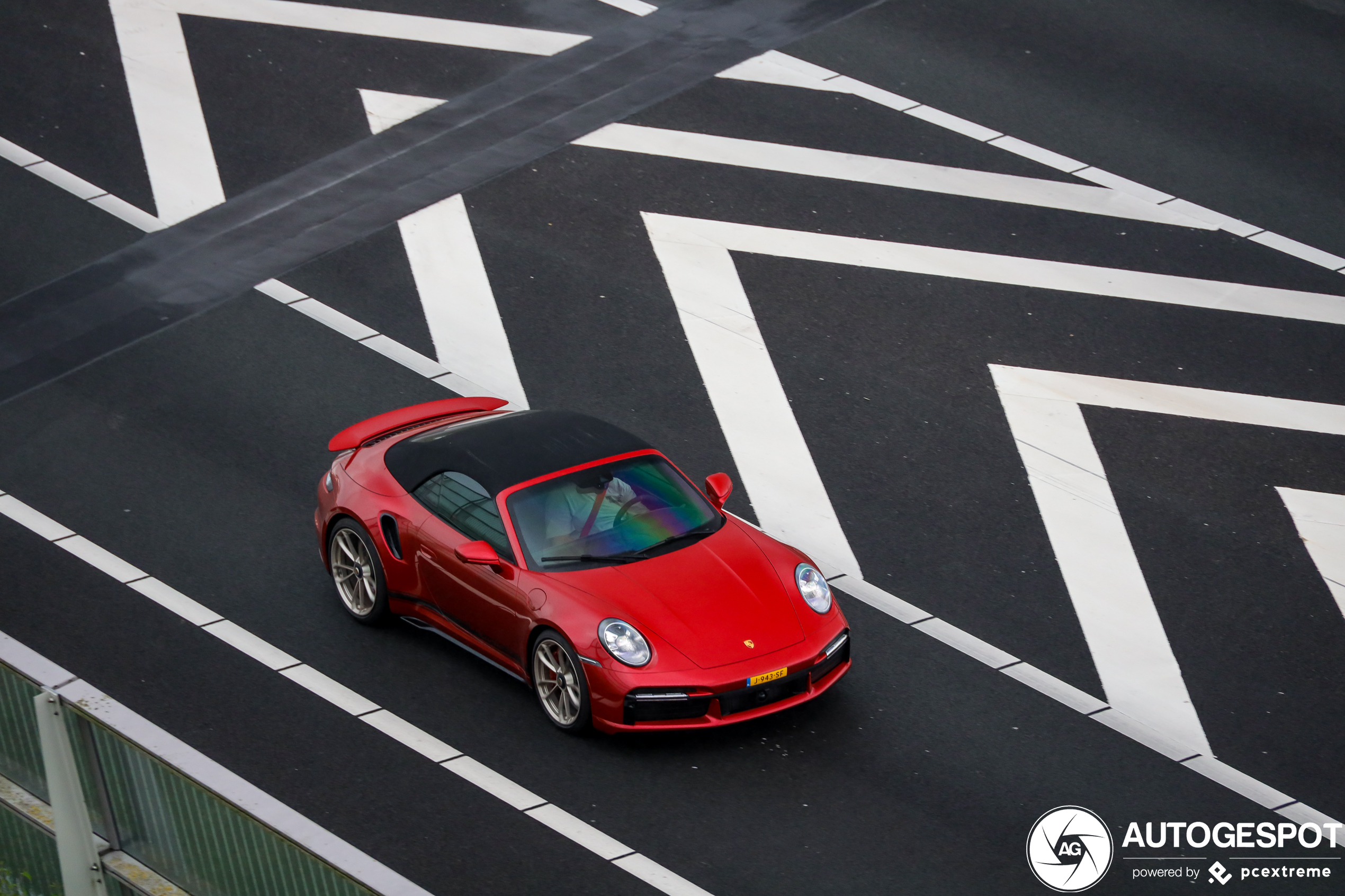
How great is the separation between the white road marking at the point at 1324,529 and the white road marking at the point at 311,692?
17.0 feet

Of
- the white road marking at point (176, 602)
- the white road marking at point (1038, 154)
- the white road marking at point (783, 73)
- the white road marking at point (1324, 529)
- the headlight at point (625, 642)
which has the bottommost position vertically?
the white road marking at point (1324, 529)

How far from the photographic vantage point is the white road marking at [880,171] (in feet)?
50.1

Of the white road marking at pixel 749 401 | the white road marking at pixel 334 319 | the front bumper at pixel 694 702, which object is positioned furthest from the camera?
the white road marking at pixel 334 319

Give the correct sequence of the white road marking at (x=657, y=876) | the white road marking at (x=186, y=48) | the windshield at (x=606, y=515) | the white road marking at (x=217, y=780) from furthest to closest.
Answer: the white road marking at (x=186, y=48)
the windshield at (x=606, y=515)
the white road marking at (x=657, y=876)
the white road marking at (x=217, y=780)

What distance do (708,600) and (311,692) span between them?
97.4 inches

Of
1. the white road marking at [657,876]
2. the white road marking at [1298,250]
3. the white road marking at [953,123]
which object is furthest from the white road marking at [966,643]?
the white road marking at [953,123]

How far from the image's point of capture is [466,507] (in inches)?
394

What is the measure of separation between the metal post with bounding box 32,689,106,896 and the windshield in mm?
3192

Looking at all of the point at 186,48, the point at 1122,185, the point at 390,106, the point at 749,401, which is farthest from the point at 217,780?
the point at 186,48

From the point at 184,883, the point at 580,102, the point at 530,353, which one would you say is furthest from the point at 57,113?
the point at 184,883

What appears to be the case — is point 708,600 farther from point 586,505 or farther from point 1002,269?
point 1002,269

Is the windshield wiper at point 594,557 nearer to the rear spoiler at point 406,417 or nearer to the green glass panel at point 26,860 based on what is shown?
the rear spoiler at point 406,417

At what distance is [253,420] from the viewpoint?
1258 cm

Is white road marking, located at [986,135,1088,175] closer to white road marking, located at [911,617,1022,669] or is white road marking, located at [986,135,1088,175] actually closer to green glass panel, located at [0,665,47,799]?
white road marking, located at [911,617,1022,669]
